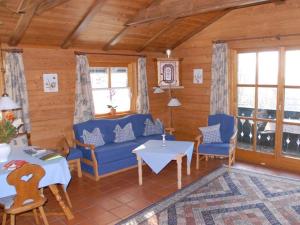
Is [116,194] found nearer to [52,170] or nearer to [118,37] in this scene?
[52,170]

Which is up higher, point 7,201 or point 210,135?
point 210,135

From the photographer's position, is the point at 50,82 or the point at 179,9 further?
the point at 50,82

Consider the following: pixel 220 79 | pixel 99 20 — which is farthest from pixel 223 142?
pixel 99 20

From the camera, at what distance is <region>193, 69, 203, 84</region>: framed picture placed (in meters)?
6.07

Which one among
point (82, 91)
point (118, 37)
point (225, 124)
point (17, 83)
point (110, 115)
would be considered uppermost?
point (118, 37)

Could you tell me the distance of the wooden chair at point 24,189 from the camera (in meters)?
2.66

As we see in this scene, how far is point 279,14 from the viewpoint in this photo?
4828 millimetres

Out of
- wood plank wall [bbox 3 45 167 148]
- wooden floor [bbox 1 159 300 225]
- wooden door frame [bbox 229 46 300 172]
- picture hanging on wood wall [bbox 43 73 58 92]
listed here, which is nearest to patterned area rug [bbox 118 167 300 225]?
wooden floor [bbox 1 159 300 225]

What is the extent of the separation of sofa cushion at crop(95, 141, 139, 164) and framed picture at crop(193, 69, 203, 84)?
207 cm

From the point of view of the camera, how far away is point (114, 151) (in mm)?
4711

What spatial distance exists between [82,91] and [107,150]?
123cm

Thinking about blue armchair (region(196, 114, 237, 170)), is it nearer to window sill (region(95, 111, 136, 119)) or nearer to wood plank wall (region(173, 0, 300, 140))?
wood plank wall (region(173, 0, 300, 140))

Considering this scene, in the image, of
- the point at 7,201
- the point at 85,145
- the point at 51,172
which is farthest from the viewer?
the point at 85,145

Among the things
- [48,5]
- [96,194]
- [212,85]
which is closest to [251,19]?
[212,85]
